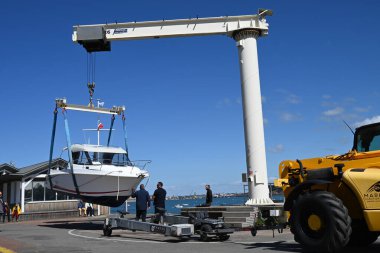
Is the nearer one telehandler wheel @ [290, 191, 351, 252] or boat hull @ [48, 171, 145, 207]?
telehandler wheel @ [290, 191, 351, 252]

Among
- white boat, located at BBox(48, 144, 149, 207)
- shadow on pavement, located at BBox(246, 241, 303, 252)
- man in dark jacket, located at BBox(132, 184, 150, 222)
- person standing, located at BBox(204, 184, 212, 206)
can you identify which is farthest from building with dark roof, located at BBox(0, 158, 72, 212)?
shadow on pavement, located at BBox(246, 241, 303, 252)

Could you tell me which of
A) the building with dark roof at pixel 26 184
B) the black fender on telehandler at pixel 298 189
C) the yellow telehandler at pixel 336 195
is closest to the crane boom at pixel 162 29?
the yellow telehandler at pixel 336 195

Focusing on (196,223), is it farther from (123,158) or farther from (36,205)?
(36,205)

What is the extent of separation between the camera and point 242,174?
1806 centimetres

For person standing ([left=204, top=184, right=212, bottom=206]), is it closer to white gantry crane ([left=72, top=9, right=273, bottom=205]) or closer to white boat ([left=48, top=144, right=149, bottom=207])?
white gantry crane ([left=72, top=9, right=273, bottom=205])

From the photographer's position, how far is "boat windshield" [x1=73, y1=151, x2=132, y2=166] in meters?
20.1

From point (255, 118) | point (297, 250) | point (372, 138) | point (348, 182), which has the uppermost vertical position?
point (255, 118)

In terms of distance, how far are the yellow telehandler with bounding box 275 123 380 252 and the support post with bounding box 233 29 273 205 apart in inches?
326

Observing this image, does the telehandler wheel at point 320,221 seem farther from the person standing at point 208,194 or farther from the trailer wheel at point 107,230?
the person standing at point 208,194

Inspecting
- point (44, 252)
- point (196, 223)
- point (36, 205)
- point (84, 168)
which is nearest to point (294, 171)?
point (196, 223)

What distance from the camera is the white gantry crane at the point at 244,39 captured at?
58.0 ft

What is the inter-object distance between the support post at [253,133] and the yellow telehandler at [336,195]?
829 centimetres

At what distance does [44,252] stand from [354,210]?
6734 millimetres

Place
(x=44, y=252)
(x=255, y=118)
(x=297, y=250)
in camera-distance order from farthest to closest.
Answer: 1. (x=255, y=118)
2. (x=44, y=252)
3. (x=297, y=250)
